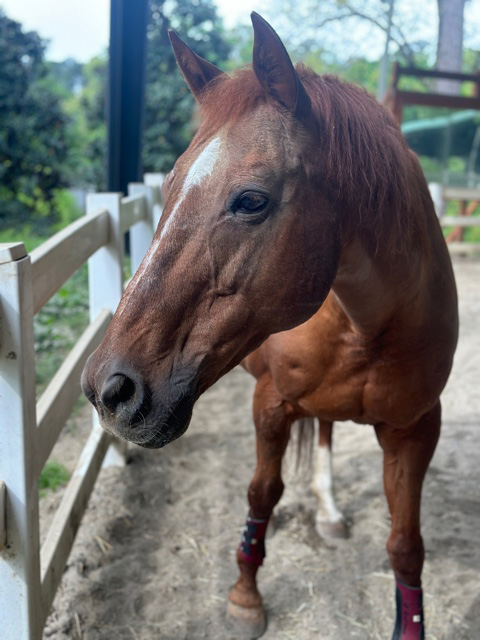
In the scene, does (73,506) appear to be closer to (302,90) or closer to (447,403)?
(302,90)

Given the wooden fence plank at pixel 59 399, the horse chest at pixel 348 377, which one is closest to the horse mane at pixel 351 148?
the horse chest at pixel 348 377

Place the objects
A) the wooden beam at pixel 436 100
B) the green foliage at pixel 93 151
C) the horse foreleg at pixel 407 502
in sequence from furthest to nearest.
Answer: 1. the green foliage at pixel 93 151
2. the wooden beam at pixel 436 100
3. the horse foreleg at pixel 407 502

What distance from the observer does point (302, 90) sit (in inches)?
55.9

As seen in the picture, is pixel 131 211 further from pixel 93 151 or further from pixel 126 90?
pixel 93 151

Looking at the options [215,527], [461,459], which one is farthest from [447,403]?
[215,527]

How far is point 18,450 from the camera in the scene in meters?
1.55

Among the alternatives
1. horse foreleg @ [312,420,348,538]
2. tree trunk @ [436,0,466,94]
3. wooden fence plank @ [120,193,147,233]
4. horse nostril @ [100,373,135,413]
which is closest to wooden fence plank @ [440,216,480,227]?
tree trunk @ [436,0,466,94]

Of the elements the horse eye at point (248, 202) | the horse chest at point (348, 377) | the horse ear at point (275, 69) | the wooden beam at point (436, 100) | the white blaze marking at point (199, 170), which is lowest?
the horse chest at point (348, 377)

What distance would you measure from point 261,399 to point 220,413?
2.09 meters

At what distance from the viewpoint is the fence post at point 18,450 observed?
1477mm

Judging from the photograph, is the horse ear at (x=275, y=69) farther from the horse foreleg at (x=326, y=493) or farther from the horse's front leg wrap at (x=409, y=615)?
the horse foreleg at (x=326, y=493)

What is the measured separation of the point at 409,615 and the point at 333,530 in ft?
2.77

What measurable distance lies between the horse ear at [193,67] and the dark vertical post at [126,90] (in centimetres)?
473

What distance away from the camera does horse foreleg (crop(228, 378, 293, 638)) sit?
2207 millimetres
